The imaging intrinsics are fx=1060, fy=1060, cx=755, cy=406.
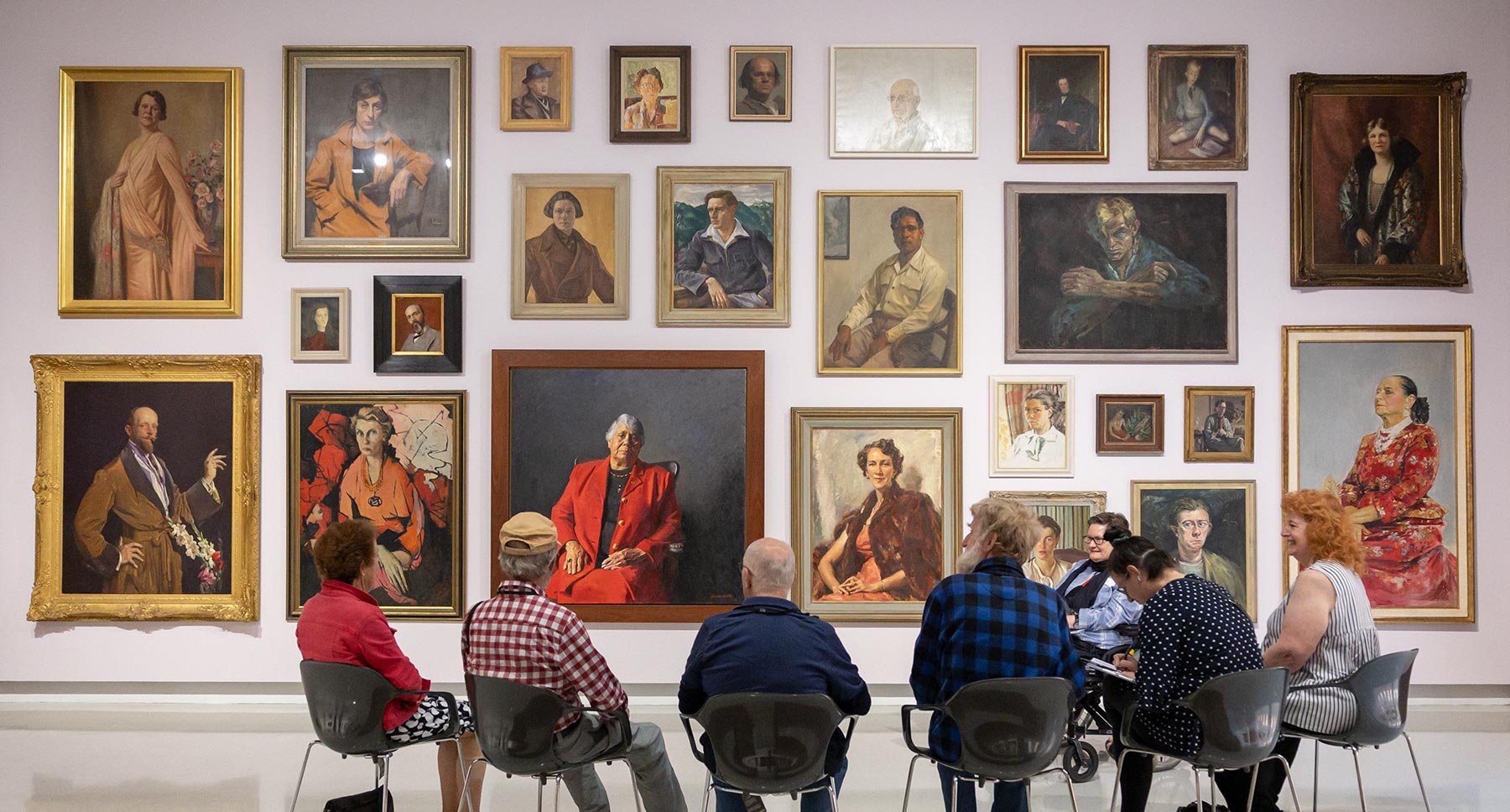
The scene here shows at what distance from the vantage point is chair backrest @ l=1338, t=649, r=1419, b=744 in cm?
482

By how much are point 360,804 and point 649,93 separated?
5.52 m

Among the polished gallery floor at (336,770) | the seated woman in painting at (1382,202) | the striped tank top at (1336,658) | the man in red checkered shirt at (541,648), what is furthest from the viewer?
the seated woman in painting at (1382,202)

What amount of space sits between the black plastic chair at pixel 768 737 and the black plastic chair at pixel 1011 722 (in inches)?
20.7

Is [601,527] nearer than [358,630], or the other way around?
[358,630]

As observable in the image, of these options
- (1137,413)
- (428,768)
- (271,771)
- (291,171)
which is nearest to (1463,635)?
(1137,413)

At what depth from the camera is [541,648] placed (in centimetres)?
448

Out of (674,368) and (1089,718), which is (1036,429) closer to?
(1089,718)

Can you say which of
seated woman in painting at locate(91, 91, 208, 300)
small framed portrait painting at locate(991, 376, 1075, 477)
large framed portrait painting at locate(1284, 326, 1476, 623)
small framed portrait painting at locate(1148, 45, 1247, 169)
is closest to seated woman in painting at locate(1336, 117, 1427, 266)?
large framed portrait painting at locate(1284, 326, 1476, 623)

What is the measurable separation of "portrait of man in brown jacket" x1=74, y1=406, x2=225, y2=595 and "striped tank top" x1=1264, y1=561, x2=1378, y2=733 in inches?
296

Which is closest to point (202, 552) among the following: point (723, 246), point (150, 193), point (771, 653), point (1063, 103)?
point (150, 193)

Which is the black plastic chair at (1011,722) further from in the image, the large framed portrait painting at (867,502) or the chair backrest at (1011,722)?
the large framed portrait painting at (867,502)

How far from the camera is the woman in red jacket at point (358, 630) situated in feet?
15.6

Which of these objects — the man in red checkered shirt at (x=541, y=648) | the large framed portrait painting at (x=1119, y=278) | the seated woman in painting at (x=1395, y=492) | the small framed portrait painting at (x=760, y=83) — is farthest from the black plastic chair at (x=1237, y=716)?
the small framed portrait painting at (x=760, y=83)

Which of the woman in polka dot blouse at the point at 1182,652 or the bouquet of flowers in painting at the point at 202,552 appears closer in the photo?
the woman in polka dot blouse at the point at 1182,652
